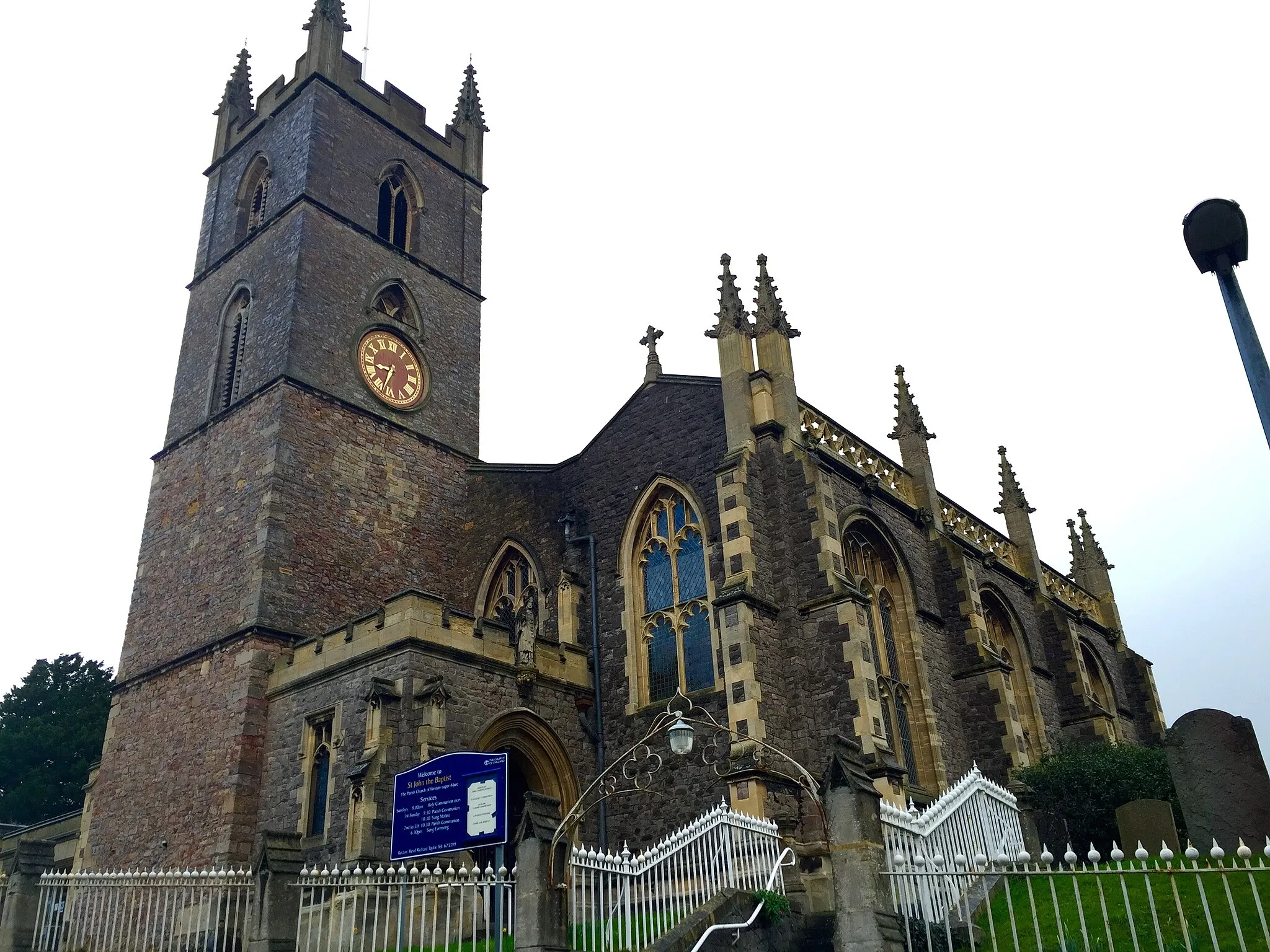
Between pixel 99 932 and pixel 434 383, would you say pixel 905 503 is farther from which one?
pixel 99 932

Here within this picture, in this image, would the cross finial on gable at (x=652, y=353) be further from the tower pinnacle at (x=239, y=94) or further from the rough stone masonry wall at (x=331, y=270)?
the tower pinnacle at (x=239, y=94)

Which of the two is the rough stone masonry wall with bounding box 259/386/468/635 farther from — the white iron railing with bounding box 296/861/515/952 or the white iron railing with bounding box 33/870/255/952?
the white iron railing with bounding box 296/861/515/952

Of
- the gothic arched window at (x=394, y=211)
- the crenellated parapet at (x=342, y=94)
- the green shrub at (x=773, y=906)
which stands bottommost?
the green shrub at (x=773, y=906)

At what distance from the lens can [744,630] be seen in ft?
58.2

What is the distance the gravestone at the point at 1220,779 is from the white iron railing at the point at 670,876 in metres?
4.73

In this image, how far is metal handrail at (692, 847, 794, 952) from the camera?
1108 centimetres

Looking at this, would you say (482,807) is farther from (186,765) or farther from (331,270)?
(331,270)

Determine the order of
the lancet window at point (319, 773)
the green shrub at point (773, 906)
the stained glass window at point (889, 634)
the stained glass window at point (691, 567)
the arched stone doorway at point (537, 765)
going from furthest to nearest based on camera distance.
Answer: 1. the stained glass window at point (889, 634)
2. the stained glass window at point (691, 567)
3. the arched stone doorway at point (537, 765)
4. the lancet window at point (319, 773)
5. the green shrub at point (773, 906)

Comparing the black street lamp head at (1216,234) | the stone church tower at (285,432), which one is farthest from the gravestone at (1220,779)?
the stone church tower at (285,432)

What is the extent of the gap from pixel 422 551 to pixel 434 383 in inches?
193

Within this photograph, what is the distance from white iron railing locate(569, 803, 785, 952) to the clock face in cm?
1536

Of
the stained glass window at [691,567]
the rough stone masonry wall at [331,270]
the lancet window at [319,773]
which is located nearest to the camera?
the lancet window at [319,773]

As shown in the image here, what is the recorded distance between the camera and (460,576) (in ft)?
83.8

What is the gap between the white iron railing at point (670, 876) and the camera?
1198 cm
